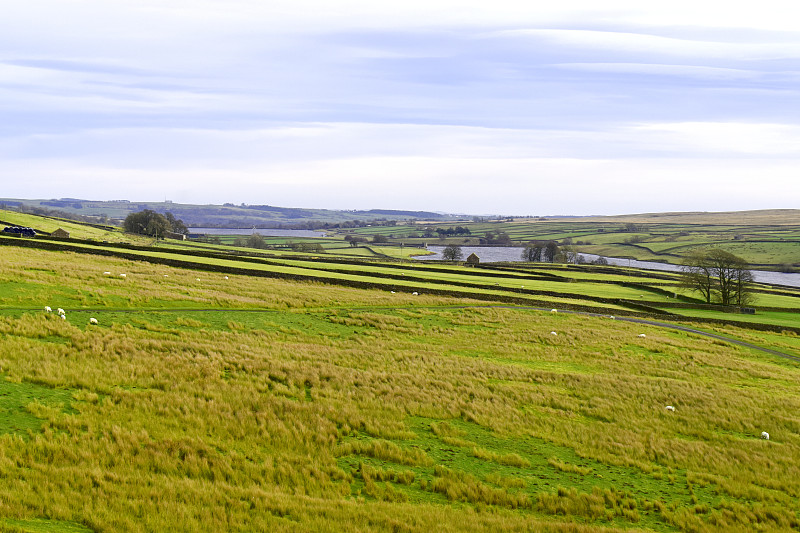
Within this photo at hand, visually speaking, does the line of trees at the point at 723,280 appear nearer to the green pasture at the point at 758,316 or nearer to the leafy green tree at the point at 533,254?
the green pasture at the point at 758,316

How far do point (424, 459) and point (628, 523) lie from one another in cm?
507

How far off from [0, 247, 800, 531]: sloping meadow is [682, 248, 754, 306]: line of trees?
36638 mm

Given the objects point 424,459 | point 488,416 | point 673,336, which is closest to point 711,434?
point 488,416

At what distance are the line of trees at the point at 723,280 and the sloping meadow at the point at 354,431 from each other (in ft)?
120

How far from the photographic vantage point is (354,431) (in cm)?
1524

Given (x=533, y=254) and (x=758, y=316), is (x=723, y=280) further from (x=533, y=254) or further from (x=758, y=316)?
(x=533, y=254)

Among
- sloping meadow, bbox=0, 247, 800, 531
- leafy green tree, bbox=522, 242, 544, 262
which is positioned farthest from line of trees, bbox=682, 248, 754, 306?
leafy green tree, bbox=522, 242, 544, 262

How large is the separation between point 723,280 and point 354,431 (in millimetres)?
63724

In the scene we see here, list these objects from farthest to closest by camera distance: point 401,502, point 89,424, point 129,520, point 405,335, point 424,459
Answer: point 405,335, point 424,459, point 89,424, point 401,502, point 129,520

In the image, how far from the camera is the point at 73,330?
2088 centimetres

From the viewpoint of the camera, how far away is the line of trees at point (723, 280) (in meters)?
62.4

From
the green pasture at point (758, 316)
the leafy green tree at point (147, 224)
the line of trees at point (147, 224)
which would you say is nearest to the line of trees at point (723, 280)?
the green pasture at point (758, 316)

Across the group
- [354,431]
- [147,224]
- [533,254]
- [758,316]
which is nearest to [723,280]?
[758,316]

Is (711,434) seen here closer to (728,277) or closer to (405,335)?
(405,335)
